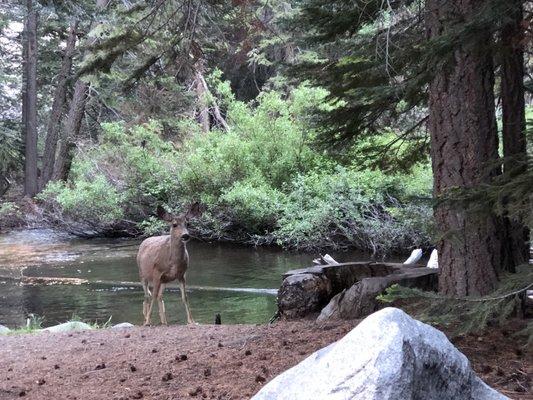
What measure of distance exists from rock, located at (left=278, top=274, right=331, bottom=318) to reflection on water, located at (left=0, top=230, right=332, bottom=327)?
3855 millimetres

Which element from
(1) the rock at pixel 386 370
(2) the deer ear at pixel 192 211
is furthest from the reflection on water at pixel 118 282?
(1) the rock at pixel 386 370

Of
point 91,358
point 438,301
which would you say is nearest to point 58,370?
point 91,358

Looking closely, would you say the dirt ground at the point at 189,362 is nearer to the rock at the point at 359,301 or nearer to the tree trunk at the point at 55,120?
the rock at the point at 359,301

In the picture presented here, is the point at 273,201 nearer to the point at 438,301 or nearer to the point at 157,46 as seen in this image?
the point at 157,46

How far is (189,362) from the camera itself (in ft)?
18.6

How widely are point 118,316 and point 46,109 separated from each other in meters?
30.7

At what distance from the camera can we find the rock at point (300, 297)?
7.80 meters

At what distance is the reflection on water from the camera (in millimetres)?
12883

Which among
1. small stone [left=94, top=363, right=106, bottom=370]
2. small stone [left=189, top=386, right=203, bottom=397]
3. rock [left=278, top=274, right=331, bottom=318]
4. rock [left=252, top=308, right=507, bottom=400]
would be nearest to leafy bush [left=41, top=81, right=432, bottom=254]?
rock [left=278, top=274, right=331, bottom=318]

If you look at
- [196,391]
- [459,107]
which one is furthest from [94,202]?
[196,391]

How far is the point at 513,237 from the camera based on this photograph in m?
5.84

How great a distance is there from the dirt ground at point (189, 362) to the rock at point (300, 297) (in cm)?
54

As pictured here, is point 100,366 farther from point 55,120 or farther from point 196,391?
point 55,120

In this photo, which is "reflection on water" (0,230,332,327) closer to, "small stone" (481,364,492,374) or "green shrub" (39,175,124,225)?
"green shrub" (39,175,124,225)
